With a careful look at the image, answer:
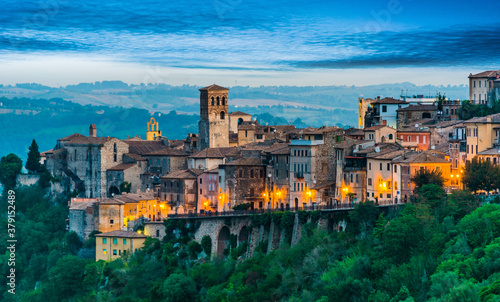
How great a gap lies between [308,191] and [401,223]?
14.1 meters

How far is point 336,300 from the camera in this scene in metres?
57.7

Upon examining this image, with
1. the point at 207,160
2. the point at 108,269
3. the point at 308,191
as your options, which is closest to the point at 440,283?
the point at 308,191

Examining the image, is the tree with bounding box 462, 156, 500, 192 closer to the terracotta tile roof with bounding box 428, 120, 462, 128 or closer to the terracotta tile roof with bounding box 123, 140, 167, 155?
the terracotta tile roof with bounding box 428, 120, 462, 128

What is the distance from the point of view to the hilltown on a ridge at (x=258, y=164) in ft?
235

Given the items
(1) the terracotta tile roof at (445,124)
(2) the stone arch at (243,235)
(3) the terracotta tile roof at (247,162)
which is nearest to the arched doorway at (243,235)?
(2) the stone arch at (243,235)

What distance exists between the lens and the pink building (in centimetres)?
8144

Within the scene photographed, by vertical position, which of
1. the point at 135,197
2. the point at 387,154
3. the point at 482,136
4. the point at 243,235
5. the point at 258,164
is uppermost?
the point at 482,136

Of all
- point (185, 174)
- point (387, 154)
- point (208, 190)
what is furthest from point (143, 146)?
point (387, 154)

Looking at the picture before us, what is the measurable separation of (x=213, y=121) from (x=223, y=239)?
19.8 m

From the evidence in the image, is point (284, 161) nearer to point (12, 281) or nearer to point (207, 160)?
point (207, 160)

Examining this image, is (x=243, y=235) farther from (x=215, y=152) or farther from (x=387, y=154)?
(x=215, y=152)

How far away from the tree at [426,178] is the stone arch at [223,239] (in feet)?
45.8

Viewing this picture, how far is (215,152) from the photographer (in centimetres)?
8600

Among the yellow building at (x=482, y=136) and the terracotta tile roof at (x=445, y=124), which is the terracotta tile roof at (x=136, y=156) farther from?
the yellow building at (x=482, y=136)
